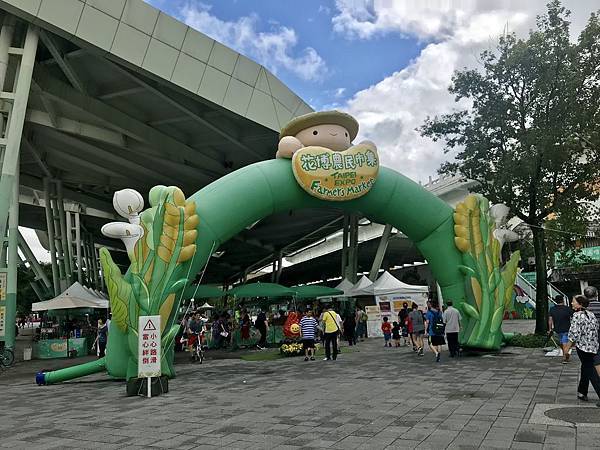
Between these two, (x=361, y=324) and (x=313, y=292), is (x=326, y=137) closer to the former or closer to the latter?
(x=361, y=324)

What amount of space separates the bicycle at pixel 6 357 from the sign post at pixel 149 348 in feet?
27.8

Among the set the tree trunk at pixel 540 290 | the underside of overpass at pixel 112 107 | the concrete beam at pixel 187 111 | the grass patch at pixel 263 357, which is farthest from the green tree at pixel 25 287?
the tree trunk at pixel 540 290

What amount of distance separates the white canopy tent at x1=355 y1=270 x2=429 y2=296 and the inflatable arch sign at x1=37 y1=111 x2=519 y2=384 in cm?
783

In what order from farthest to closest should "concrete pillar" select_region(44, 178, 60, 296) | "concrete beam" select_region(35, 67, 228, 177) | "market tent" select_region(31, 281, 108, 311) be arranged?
"concrete pillar" select_region(44, 178, 60, 296)
"market tent" select_region(31, 281, 108, 311)
"concrete beam" select_region(35, 67, 228, 177)

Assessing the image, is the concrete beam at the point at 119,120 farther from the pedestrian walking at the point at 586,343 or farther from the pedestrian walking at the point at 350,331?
the pedestrian walking at the point at 586,343

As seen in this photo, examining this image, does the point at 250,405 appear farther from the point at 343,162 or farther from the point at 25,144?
the point at 25,144

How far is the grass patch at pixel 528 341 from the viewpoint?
14.2m

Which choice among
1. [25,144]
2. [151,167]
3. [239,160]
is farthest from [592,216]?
[25,144]

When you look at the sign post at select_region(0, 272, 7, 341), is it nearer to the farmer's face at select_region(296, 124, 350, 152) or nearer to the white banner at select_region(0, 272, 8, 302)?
the white banner at select_region(0, 272, 8, 302)

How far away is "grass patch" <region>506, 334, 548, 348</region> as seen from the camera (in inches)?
558

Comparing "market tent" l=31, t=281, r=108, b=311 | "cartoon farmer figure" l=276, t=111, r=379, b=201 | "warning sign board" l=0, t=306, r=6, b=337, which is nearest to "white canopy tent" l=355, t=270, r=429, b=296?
"cartoon farmer figure" l=276, t=111, r=379, b=201

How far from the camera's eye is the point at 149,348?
9.10m

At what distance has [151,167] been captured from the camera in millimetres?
25156

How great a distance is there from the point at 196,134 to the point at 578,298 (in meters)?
18.1
